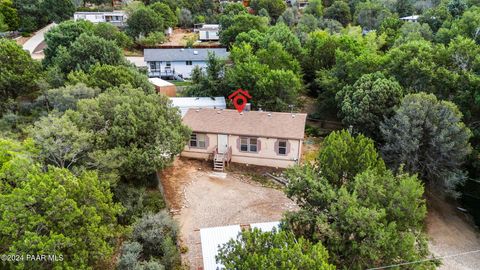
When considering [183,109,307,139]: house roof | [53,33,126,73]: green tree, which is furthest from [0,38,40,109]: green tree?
[183,109,307,139]: house roof

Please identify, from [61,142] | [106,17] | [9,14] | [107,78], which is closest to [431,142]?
[61,142]

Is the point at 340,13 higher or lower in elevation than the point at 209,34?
higher

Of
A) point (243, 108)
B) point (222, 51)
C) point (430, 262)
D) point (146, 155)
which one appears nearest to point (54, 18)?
point (222, 51)

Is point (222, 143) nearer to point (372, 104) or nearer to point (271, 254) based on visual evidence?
point (372, 104)

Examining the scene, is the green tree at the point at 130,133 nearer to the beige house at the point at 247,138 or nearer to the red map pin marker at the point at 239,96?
the beige house at the point at 247,138

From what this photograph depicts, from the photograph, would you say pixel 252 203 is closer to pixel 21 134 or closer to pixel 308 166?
pixel 308 166

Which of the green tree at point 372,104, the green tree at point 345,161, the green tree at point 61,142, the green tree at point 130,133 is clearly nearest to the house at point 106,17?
the green tree at point 130,133
